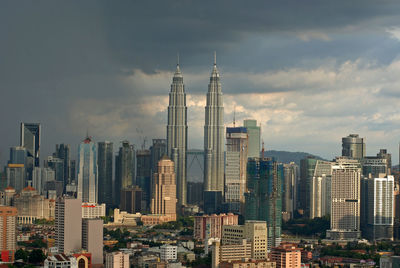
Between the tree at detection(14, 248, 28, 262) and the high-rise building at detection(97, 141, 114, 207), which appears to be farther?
the high-rise building at detection(97, 141, 114, 207)

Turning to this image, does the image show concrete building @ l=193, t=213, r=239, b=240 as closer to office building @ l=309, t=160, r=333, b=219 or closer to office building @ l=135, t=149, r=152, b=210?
office building @ l=309, t=160, r=333, b=219

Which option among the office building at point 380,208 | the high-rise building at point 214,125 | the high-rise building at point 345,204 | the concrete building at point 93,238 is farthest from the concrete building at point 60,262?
the high-rise building at point 214,125

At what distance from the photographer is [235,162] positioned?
235 ft

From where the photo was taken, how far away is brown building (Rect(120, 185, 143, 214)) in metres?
64.2

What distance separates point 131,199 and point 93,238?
30706 millimetres

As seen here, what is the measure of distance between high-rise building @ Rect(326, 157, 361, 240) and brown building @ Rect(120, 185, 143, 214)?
15.3 metres

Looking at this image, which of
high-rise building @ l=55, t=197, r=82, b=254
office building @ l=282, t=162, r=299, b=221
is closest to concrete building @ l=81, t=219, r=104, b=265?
high-rise building @ l=55, t=197, r=82, b=254

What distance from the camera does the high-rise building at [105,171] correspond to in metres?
67.3

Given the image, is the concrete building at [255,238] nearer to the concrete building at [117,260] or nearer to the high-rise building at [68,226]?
the concrete building at [117,260]

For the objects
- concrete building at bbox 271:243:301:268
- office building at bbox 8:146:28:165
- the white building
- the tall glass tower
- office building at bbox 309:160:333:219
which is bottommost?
the white building

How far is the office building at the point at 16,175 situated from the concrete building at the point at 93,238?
30.5 metres

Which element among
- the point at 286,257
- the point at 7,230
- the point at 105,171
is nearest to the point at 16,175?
the point at 105,171

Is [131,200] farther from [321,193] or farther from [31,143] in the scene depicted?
[321,193]

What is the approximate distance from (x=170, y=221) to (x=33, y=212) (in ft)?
27.2
